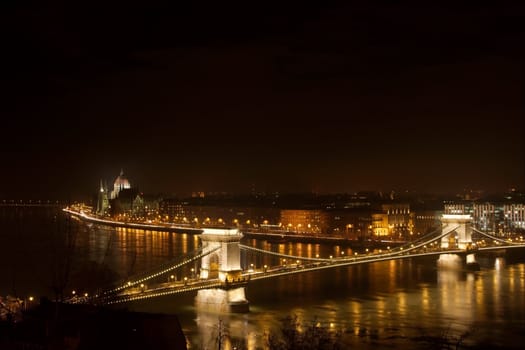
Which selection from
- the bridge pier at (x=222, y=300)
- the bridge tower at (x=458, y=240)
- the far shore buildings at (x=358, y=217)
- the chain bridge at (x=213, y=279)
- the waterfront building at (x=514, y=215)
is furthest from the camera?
the waterfront building at (x=514, y=215)

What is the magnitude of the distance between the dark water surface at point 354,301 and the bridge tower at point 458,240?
2.53ft

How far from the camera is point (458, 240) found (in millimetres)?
31094

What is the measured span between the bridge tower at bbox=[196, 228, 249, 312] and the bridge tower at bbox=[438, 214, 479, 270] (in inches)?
479

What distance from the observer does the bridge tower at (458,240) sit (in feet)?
90.9

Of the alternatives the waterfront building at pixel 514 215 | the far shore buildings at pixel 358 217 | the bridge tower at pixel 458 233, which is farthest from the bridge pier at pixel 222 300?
the waterfront building at pixel 514 215

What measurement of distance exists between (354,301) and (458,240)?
48.2 feet

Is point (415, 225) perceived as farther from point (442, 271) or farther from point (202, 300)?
point (202, 300)

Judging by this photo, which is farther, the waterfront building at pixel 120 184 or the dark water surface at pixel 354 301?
the waterfront building at pixel 120 184

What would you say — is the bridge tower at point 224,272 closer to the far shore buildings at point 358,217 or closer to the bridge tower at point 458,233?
the bridge tower at point 458,233

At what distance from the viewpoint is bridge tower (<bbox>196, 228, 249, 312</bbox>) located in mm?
16106

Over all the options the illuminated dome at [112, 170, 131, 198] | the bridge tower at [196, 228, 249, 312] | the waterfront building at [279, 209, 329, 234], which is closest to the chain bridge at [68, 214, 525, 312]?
the bridge tower at [196, 228, 249, 312]

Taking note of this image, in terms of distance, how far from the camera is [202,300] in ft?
53.7

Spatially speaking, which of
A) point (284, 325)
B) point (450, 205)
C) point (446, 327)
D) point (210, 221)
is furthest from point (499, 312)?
point (210, 221)

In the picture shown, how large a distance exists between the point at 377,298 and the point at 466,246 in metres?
12.3
